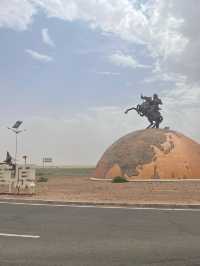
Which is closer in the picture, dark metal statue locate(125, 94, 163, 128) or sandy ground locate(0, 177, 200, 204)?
sandy ground locate(0, 177, 200, 204)

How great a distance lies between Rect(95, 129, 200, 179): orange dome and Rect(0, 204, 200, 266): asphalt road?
82.9 ft

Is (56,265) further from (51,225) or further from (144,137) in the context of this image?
(144,137)

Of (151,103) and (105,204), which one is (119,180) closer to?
(151,103)

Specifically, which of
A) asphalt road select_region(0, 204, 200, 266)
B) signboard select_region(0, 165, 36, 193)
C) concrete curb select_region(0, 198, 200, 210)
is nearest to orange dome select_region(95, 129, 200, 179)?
signboard select_region(0, 165, 36, 193)

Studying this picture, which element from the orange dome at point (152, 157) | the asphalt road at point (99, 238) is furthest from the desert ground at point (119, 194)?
the orange dome at point (152, 157)

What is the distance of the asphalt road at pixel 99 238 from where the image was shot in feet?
21.1

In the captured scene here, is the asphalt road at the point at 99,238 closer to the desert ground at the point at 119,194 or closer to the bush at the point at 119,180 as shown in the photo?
the desert ground at the point at 119,194

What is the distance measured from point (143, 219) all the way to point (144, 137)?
96.2 feet

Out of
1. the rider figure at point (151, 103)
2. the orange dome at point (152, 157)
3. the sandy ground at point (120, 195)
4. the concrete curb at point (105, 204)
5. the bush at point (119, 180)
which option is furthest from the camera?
the rider figure at point (151, 103)

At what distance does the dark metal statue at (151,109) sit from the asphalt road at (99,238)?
101 feet

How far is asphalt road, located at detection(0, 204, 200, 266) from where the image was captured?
644 centimetres

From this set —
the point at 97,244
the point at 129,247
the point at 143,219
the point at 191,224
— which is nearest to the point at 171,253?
the point at 129,247

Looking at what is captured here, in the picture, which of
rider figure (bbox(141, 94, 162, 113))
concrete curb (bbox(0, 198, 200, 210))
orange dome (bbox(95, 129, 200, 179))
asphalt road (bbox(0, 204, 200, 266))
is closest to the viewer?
asphalt road (bbox(0, 204, 200, 266))

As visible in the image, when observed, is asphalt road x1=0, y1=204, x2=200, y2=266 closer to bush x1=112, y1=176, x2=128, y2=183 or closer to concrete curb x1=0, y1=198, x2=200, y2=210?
concrete curb x1=0, y1=198, x2=200, y2=210
